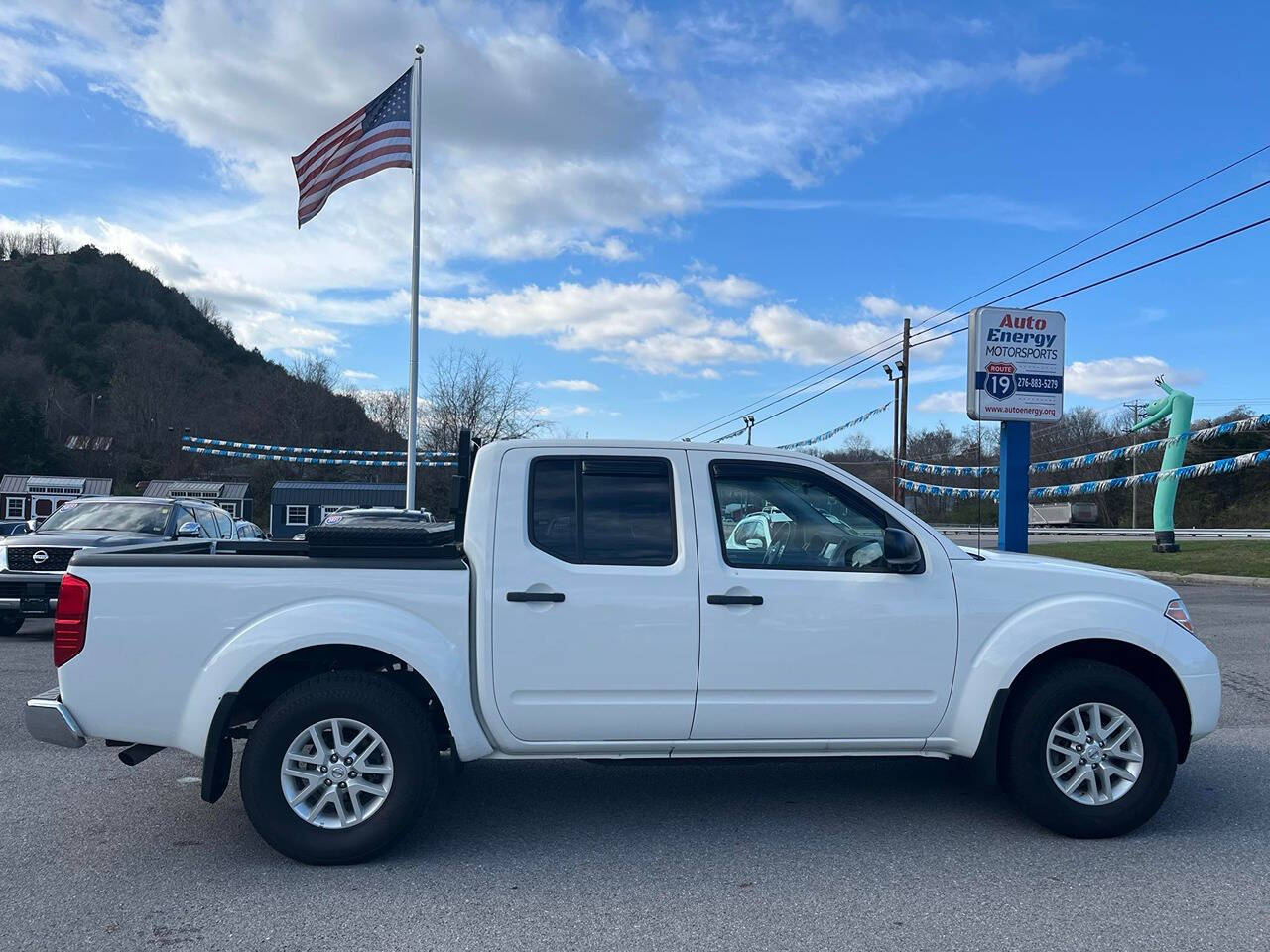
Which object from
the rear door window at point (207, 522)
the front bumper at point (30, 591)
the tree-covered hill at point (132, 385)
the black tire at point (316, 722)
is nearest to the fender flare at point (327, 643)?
the black tire at point (316, 722)

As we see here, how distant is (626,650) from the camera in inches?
177

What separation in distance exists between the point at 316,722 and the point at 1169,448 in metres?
27.4

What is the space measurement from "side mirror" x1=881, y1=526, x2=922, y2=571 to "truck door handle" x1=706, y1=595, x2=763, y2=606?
64cm

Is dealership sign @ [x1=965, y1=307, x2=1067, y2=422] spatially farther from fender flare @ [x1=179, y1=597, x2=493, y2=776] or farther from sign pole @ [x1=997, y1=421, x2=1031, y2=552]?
fender flare @ [x1=179, y1=597, x2=493, y2=776]

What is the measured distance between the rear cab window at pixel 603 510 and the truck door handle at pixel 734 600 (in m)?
0.27

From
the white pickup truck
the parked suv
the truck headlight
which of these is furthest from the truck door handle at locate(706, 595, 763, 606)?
the parked suv

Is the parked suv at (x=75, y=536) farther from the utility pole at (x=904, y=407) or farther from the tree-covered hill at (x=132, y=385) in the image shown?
the tree-covered hill at (x=132, y=385)

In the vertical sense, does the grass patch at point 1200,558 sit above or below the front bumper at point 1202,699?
below

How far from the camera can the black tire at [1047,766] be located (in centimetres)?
467

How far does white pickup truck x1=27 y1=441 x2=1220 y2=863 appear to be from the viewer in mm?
4320

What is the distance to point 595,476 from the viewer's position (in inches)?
188

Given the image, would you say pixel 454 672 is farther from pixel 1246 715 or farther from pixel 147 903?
pixel 1246 715

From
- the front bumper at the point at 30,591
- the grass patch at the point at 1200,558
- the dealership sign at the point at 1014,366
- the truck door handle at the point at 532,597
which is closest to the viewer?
the truck door handle at the point at 532,597

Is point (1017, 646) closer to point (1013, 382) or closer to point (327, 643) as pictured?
point (327, 643)
